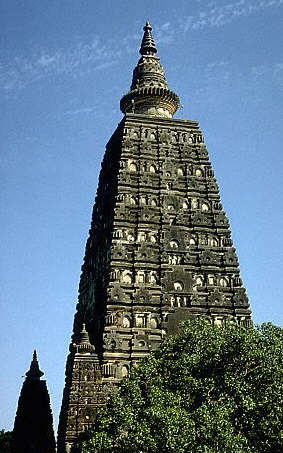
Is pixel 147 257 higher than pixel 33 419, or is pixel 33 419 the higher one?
pixel 147 257

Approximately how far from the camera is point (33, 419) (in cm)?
3231

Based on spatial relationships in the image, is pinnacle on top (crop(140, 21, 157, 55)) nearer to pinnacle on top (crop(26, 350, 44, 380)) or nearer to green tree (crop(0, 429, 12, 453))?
pinnacle on top (crop(26, 350, 44, 380))

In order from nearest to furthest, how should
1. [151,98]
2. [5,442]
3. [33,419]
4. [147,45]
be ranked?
[33,419] → [151,98] → [147,45] → [5,442]

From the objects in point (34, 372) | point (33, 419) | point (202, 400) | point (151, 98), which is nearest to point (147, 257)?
point (34, 372)

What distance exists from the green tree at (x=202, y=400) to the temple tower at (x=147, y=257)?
152 inches

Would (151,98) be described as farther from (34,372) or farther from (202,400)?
(202,400)

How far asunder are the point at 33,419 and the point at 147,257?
12269 millimetres

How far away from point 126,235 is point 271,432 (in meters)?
17.1

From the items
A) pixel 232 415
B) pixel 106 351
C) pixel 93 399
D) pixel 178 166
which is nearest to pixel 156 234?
pixel 178 166

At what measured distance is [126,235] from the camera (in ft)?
125

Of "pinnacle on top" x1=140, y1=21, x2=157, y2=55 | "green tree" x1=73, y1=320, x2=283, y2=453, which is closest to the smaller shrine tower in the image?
"green tree" x1=73, y1=320, x2=283, y2=453

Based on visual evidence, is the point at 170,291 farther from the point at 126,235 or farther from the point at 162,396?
the point at 162,396

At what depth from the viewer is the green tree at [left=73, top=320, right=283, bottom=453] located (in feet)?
79.6

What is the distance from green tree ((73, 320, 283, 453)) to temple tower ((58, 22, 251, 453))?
385 centimetres
